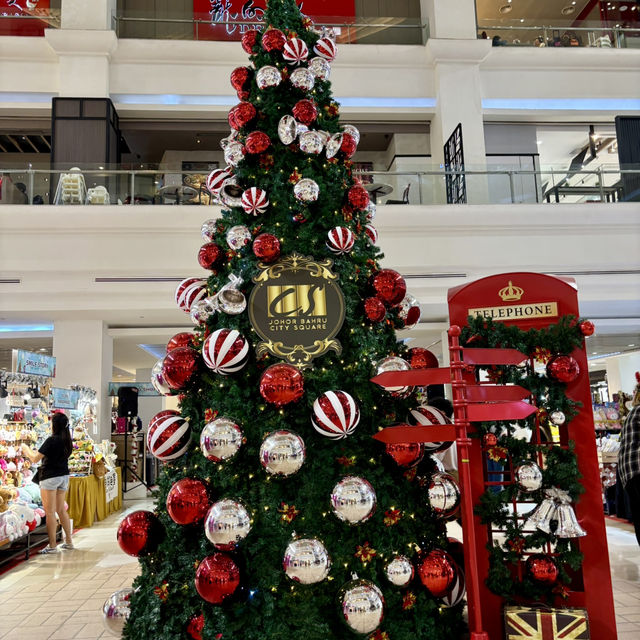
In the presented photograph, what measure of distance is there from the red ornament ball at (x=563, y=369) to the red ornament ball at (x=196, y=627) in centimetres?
189

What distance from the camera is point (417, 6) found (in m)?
14.8

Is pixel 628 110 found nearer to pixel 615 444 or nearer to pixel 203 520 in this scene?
pixel 615 444

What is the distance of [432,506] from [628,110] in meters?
13.4

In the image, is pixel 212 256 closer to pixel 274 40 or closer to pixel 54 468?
pixel 274 40

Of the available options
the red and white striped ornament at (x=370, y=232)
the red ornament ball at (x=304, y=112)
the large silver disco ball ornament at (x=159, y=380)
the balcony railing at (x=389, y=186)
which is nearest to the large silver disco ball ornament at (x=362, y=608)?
the large silver disco ball ornament at (x=159, y=380)

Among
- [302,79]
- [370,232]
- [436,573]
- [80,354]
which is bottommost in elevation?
[436,573]

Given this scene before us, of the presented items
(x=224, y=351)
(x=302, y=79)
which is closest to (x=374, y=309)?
(x=224, y=351)

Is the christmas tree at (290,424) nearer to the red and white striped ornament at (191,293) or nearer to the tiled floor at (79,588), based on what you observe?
the red and white striped ornament at (191,293)

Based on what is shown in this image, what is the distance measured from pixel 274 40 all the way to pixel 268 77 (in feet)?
0.72

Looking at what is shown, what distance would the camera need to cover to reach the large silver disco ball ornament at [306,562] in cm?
221

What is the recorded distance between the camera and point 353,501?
7.45ft

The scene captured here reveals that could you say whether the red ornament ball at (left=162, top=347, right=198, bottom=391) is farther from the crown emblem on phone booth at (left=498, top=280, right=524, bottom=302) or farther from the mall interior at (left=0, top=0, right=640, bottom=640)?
the mall interior at (left=0, top=0, right=640, bottom=640)

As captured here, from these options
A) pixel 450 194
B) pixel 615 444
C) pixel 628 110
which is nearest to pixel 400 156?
pixel 450 194

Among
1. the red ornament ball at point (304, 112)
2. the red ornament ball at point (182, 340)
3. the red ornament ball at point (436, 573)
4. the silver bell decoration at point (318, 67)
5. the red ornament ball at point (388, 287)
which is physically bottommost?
the red ornament ball at point (436, 573)
